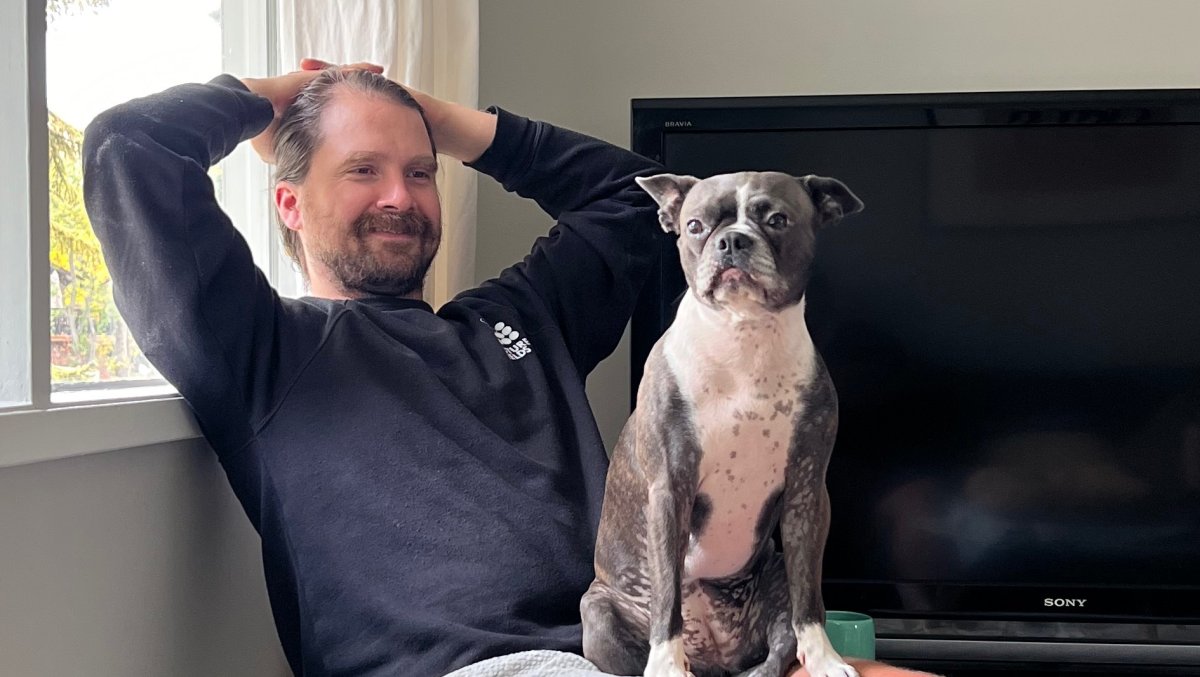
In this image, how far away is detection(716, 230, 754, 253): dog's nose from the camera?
85 centimetres

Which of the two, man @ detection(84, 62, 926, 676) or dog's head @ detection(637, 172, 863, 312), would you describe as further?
man @ detection(84, 62, 926, 676)

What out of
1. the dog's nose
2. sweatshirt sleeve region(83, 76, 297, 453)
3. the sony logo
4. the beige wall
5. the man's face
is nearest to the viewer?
the dog's nose

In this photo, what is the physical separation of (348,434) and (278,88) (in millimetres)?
459

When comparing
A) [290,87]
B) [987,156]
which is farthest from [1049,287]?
[290,87]

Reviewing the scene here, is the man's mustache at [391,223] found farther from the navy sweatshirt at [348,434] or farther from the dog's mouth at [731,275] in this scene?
the dog's mouth at [731,275]

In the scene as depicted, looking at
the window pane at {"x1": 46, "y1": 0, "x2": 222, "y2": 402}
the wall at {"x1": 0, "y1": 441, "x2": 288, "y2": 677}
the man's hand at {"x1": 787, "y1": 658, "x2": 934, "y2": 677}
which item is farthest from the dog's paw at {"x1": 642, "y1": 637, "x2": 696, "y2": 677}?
the window pane at {"x1": 46, "y1": 0, "x2": 222, "y2": 402}

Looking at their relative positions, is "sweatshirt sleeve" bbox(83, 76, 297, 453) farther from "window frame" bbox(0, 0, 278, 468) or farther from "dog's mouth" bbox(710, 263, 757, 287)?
"dog's mouth" bbox(710, 263, 757, 287)

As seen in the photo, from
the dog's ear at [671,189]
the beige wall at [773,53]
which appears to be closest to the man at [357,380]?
the dog's ear at [671,189]

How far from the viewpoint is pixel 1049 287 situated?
1641 mm

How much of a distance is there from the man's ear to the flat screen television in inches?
22.5

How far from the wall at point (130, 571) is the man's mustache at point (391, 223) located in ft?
1.07

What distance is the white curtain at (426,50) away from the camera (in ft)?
5.14

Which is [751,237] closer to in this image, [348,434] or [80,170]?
[348,434]

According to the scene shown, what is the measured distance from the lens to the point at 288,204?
1.36m
